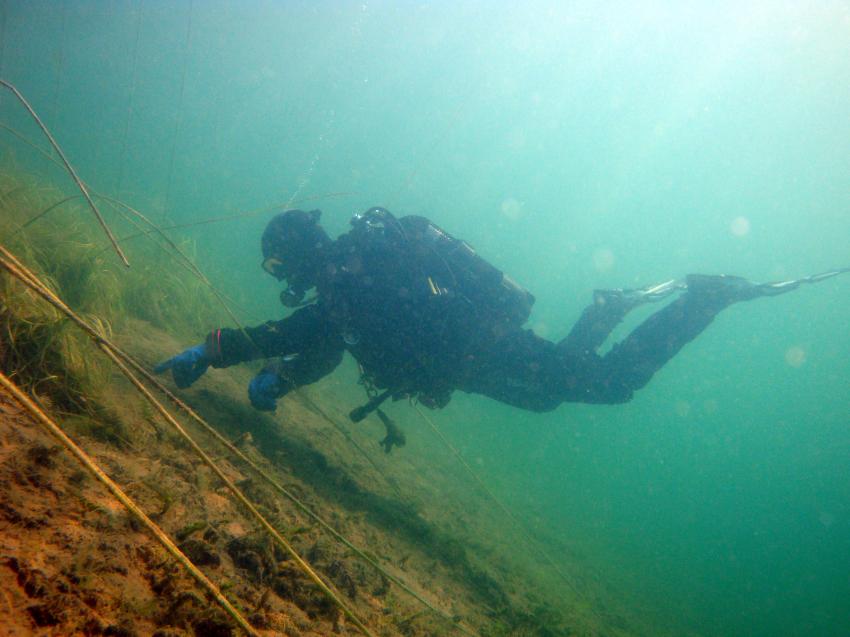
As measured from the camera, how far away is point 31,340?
7.06 feet

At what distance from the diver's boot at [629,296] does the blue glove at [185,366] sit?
5.56 metres

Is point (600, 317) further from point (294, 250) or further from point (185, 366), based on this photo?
point (185, 366)

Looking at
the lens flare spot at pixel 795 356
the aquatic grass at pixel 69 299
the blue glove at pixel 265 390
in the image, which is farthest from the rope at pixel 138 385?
the lens flare spot at pixel 795 356

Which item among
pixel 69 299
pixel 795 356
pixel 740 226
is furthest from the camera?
pixel 795 356

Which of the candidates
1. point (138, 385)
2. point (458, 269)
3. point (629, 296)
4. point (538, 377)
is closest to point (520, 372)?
point (538, 377)

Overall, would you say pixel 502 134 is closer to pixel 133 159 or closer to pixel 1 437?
pixel 133 159

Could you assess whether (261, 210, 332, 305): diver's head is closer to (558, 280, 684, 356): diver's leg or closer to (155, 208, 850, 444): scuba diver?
(155, 208, 850, 444): scuba diver

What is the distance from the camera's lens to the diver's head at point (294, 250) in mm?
3992

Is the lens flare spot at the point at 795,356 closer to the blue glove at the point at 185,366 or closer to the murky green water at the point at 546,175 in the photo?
the murky green water at the point at 546,175

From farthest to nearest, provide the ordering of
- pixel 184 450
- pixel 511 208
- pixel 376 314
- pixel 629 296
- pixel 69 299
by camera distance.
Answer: pixel 511 208 < pixel 629 296 < pixel 376 314 < pixel 69 299 < pixel 184 450

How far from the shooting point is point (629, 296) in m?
6.18

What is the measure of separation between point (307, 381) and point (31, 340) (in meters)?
2.21

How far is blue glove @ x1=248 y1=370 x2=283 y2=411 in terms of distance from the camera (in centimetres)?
378

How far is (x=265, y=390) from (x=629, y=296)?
18.4 feet
